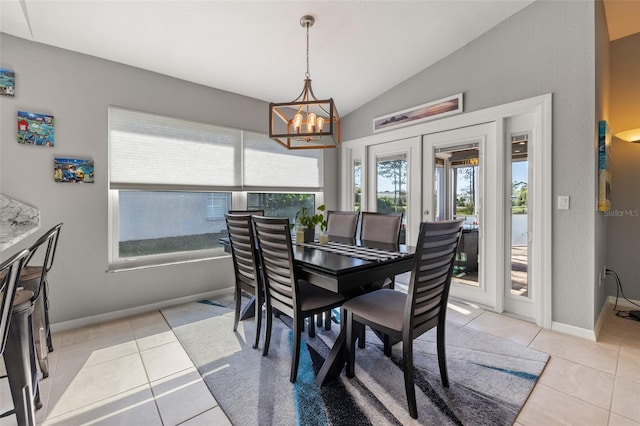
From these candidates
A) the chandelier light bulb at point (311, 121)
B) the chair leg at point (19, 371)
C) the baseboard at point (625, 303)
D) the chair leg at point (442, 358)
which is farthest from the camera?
the baseboard at point (625, 303)

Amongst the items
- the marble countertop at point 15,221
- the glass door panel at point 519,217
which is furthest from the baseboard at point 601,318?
the marble countertop at point 15,221

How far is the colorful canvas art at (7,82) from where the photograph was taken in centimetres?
236

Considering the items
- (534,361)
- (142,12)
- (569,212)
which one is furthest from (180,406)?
(569,212)

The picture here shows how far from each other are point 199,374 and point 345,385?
0.99m

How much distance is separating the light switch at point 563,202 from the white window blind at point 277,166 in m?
2.94

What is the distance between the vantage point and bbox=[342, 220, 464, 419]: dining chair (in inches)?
61.1

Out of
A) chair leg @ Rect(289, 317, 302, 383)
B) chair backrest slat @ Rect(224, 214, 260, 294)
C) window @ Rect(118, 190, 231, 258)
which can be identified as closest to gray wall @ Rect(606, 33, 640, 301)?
chair leg @ Rect(289, 317, 302, 383)

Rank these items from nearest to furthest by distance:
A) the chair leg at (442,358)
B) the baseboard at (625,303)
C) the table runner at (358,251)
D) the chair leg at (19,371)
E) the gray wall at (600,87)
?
1. the chair leg at (19,371)
2. the chair leg at (442,358)
3. the table runner at (358,251)
4. the gray wall at (600,87)
5. the baseboard at (625,303)

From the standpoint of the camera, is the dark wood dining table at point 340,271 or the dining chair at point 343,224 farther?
the dining chair at point 343,224

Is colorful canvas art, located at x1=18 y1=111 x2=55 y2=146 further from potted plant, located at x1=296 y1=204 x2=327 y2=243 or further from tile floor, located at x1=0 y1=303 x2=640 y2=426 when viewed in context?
potted plant, located at x1=296 y1=204 x2=327 y2=243

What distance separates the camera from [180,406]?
1.68m

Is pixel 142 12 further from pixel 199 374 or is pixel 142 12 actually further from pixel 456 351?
pixel 456 351

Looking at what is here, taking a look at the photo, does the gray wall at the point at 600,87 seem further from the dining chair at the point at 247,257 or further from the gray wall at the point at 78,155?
the gray wall at the point at 78,155

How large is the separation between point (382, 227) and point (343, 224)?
484mm
